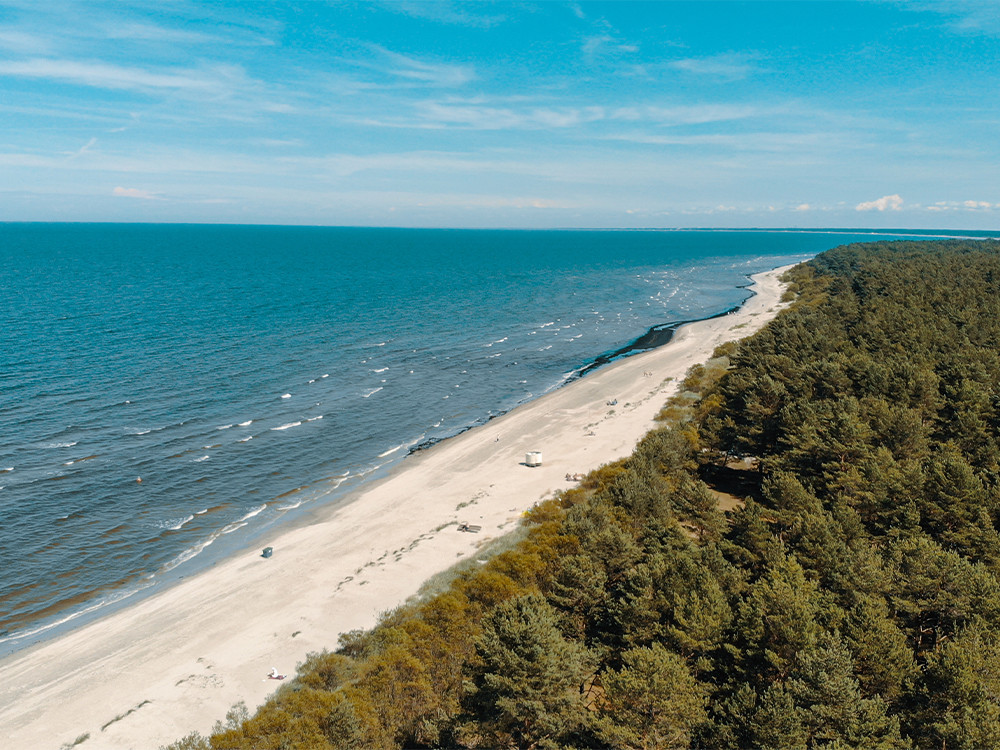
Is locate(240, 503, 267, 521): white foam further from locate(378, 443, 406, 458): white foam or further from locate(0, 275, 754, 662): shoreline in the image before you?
locate(378, 443, 406, 458): white foam

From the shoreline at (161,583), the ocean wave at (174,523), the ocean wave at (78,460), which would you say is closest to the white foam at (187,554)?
the shoreline at (161,583)

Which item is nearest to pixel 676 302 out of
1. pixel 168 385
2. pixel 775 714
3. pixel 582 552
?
pixel 168 385

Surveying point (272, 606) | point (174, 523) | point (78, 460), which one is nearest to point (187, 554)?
point (174, 523)

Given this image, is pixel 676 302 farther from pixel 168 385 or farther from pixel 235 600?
pixel 235 600

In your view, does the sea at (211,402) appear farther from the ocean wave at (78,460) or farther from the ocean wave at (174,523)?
the ocean wave at (78,460)

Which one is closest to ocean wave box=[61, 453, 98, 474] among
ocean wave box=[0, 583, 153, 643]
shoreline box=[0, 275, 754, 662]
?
shoreline box=[0, 275, 754, 662]

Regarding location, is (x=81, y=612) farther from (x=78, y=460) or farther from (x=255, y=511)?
(x=78, y=460)
